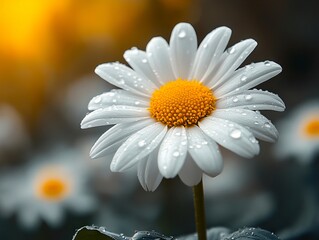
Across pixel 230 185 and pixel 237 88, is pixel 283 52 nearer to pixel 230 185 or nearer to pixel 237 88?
pixel 230 185

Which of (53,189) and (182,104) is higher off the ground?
(182,104)

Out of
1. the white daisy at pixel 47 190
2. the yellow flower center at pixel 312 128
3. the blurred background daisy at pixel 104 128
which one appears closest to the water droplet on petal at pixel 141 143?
the blurred background daisy at pixel 104 128

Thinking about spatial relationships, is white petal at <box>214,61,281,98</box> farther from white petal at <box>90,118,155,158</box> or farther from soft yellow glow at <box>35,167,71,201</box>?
soft yellow glow at <box>35,167,71,201</box>

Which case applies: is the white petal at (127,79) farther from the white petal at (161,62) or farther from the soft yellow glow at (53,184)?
the soft yellow glow at (53,184)

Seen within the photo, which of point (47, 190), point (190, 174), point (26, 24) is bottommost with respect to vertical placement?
point (47, 190)

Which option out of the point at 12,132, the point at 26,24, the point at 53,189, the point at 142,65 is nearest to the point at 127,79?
the point at 142,65

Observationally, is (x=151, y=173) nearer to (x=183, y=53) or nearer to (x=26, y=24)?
(x=183, y=53)
